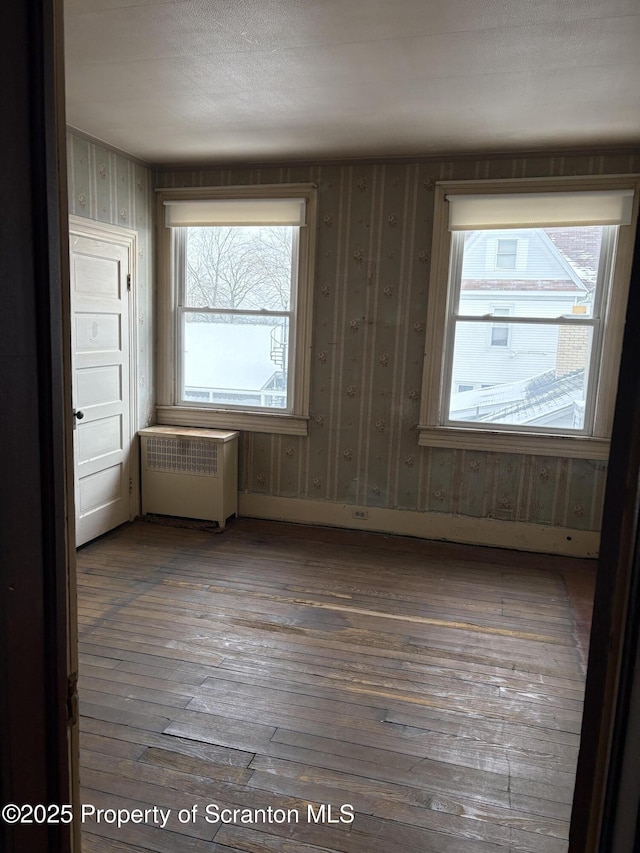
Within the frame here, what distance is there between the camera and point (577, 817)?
2.54 ft

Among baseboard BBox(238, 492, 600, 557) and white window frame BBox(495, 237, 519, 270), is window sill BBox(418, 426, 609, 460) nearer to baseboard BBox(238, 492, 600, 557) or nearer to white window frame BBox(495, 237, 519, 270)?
baseboard BBox(238, 492, 600, 557)

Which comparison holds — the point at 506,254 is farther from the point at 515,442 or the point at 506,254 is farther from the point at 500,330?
the point at 515,442

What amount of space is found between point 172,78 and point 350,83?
0.84 meters

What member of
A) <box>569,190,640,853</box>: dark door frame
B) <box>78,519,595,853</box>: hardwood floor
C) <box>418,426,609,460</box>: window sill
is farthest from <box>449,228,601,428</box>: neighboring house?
<box>569,190,640,853</box>: dark door frame

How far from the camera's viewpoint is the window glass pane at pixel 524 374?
3.96m

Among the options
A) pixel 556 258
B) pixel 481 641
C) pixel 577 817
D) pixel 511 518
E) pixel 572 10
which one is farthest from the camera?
pixel 511 518

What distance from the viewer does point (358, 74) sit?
2.66 metres

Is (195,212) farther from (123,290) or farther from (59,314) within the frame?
(59,314)

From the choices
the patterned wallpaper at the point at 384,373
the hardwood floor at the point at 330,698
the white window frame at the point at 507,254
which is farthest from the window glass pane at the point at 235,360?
the white window frame at the point at 507,254

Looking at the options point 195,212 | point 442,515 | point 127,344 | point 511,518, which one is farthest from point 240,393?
point 511,518

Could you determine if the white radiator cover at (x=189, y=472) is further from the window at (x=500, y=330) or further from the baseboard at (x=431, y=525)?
the window at (x=500, y=330)

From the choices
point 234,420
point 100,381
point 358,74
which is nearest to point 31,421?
point 358,74

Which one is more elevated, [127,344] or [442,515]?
[127,344]

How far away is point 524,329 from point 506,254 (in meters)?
0.51
